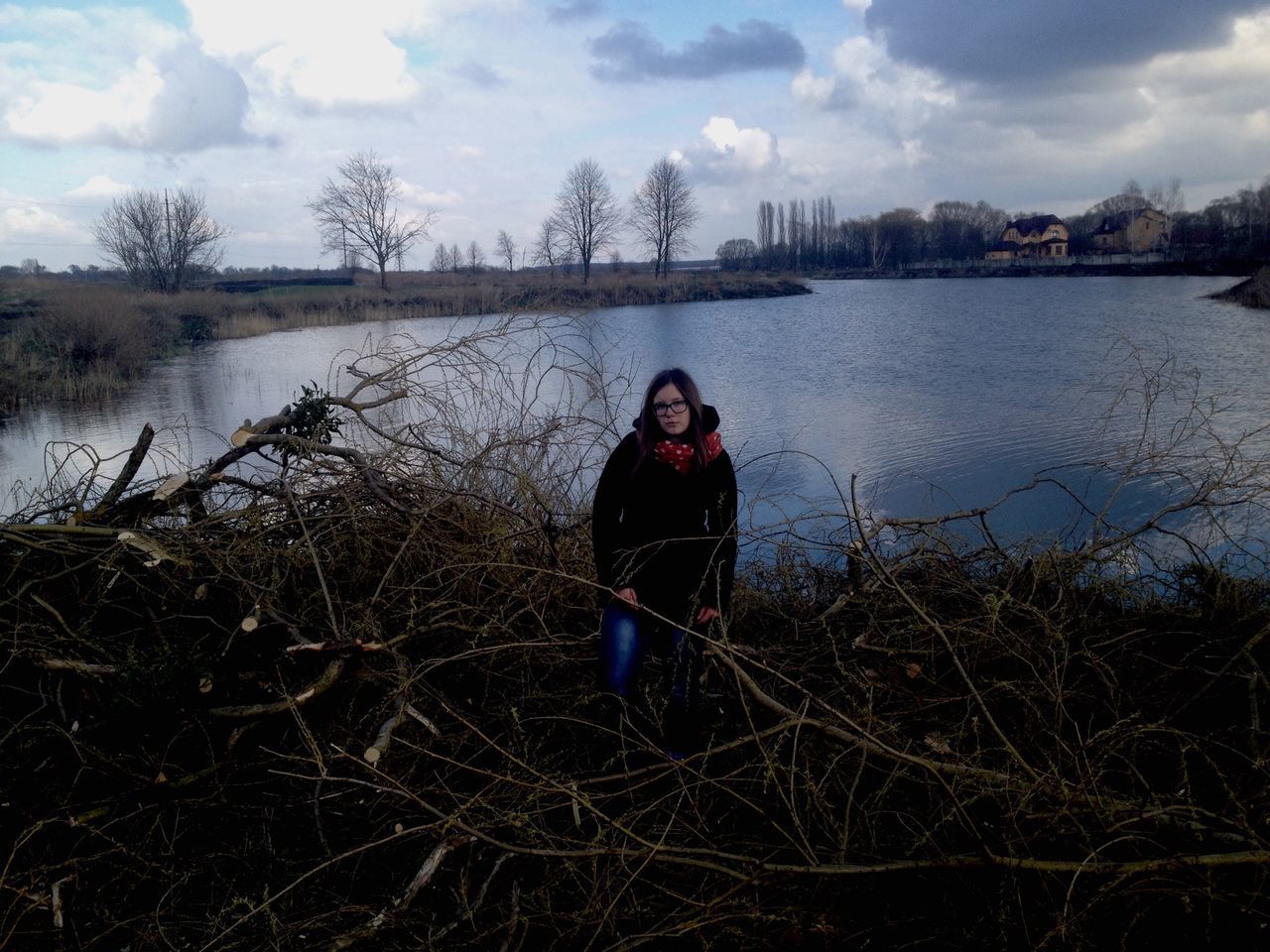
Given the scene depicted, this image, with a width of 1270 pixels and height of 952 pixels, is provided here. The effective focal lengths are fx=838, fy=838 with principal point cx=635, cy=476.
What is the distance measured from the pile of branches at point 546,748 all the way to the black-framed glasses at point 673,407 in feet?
2.74

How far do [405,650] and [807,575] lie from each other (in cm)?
224

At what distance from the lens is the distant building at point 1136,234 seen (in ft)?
169

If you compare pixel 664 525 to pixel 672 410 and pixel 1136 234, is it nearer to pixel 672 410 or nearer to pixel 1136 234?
pixel 672 410

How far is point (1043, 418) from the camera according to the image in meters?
10.1

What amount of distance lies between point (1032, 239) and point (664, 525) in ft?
234

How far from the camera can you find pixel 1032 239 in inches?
2557

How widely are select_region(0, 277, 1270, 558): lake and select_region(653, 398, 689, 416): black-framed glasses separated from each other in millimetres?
1359

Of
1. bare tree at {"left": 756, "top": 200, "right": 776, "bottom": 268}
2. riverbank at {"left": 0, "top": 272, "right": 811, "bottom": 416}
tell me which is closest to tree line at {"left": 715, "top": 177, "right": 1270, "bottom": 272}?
bare tree at {"left": 756, "top": 200, "right": 776, "bottom": 268}

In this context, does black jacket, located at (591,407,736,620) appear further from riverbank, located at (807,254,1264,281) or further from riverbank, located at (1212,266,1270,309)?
riverbank, located at (807,254,1264,281)

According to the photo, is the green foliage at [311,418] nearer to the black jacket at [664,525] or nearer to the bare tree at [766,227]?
the black jacket at [664,525]

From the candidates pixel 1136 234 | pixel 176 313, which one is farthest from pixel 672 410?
pixel 1136 234

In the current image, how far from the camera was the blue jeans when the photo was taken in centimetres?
304

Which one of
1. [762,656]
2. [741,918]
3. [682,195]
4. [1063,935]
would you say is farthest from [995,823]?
[682,195]

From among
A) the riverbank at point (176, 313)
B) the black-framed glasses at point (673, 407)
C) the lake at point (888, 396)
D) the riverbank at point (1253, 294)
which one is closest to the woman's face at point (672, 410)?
the black-framed glasses at point (673, 407)
